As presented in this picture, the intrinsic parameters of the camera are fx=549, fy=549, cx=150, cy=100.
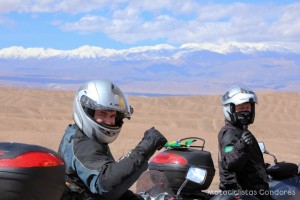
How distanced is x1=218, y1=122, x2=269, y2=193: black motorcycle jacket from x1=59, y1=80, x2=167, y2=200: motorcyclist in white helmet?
4.46 ft

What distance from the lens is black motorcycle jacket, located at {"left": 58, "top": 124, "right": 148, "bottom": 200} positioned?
9.40 feet

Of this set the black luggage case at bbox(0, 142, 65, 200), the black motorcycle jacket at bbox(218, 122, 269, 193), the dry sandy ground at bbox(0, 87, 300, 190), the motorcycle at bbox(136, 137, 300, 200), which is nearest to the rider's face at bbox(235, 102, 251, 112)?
the black motorcycle jacket at bbox(218, 122, 269, 193)

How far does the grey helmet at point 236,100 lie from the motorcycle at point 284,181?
442 millimetres

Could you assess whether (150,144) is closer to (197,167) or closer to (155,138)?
(155,138)

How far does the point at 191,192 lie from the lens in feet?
14.5

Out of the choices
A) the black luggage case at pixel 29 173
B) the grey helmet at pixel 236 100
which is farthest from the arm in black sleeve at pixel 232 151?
the black luggage case at pixel 29 173

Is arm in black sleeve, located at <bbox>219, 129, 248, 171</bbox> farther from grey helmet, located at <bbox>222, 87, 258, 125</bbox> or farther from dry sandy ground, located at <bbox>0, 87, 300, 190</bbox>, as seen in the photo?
dry sandy ground, located at <bbox>0, 87, 300, 190</bbox>

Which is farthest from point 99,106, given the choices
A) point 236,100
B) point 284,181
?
point 284,181

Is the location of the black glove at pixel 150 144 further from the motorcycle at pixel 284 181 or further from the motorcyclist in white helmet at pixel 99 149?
the motorcycle at pixel 284 181

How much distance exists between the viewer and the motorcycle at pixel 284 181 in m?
4.60

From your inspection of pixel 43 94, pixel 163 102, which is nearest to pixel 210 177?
pixel 163 102

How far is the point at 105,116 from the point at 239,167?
1.60 metres

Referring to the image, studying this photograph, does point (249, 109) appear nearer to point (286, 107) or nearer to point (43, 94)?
point (286, 107)

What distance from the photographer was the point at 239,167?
4.39m
